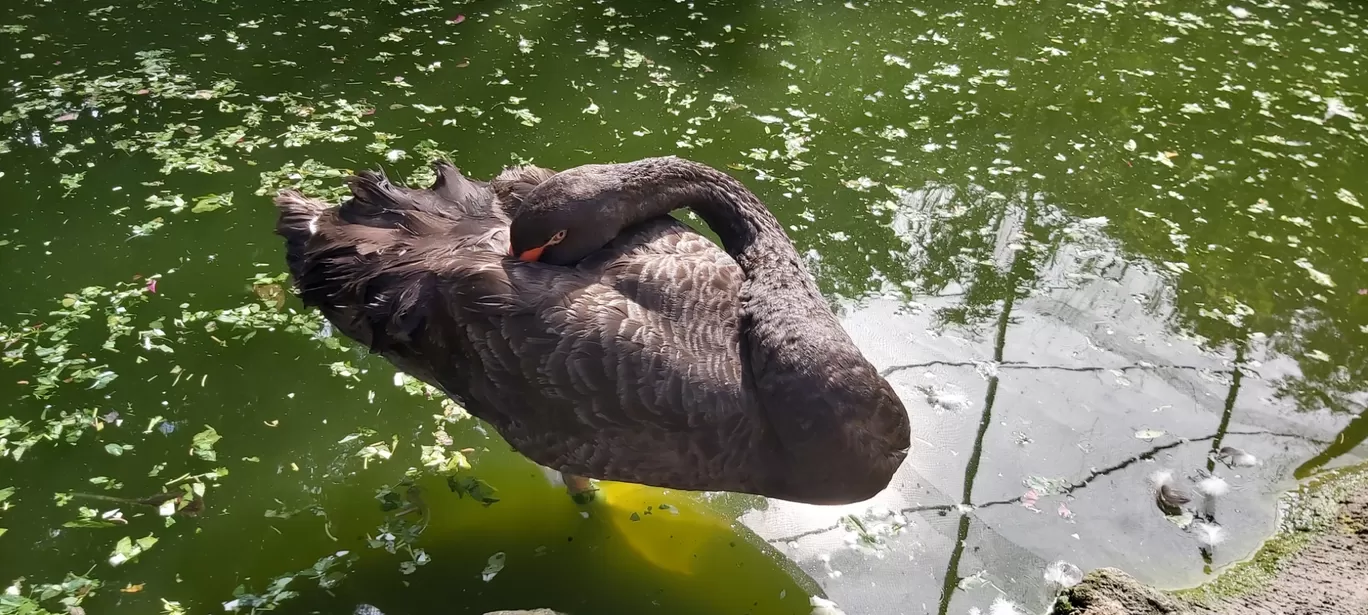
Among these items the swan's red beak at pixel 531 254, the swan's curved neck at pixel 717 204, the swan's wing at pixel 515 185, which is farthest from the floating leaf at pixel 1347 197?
the swan's red beak at pixel 531 254

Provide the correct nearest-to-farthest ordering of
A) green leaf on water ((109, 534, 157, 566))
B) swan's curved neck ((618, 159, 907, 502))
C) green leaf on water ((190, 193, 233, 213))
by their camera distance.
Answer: swan's curved neck ((618, 159, 907, 502)), green leaf on water ((109, 534, 157, 566)), green leaf on water ((190, 193, 233, 213))

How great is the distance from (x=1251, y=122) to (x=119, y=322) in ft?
22.1

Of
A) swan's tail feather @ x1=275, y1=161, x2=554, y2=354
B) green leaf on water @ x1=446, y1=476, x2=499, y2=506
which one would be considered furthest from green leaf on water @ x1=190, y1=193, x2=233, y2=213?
green leaf on water @ x1=446, y1=476, x2=499, y2=506

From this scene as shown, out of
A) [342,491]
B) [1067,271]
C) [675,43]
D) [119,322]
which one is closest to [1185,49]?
[1067,271]

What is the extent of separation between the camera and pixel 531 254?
106 inches

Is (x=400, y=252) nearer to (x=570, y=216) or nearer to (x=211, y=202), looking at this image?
(x=570, y=216)

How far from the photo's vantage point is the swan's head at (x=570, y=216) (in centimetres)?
264

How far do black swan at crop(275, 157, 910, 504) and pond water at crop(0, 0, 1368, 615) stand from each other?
0.63 metres

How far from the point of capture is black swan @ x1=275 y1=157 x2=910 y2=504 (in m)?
2.42

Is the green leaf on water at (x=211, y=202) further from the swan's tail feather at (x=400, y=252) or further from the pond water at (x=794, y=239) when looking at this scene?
the swan's tail feather at (x=400, y=252)

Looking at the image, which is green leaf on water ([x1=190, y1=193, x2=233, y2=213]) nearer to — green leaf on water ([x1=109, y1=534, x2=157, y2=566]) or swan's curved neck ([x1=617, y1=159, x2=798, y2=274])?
green leaf on water ([x1=109, y1=534, x2=157, y2=566])

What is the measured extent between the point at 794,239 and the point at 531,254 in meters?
1.99

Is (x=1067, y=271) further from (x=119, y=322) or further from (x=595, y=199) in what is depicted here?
(x=119, y=322)

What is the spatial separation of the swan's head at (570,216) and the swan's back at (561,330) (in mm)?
61
